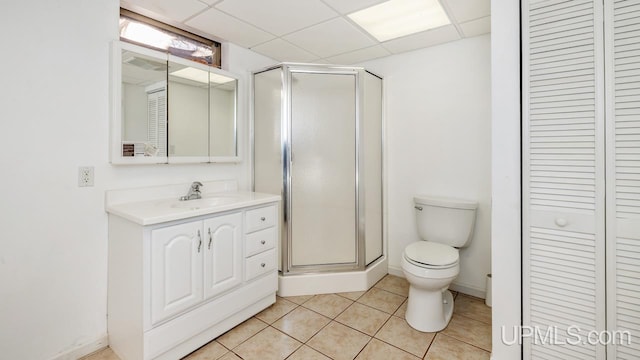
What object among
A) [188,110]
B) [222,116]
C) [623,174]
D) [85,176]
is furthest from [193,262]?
[623,174]

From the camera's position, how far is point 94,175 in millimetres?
1610

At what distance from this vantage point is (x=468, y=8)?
1824 millimetres

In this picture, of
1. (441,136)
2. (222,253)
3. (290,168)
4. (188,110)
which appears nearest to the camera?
(222,253)

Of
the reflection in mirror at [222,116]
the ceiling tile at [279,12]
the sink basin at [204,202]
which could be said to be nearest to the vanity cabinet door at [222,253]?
the sink basin at [204,202]

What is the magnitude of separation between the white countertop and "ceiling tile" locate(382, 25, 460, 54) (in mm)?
1700

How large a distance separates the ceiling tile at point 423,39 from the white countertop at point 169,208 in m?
1.70

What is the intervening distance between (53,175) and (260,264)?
1301 millimetres

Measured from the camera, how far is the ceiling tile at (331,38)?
2100 mm

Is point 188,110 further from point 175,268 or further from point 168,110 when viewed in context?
point 175,268

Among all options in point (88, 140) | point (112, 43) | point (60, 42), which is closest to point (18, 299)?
point (88, 140)

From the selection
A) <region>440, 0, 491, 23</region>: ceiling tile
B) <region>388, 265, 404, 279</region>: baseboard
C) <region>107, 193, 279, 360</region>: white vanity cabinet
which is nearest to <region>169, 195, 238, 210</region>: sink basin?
<region>107, 193, 279, 360</region>: white vanity cabinet

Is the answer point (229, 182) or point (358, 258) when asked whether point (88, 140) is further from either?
point (358, 258)

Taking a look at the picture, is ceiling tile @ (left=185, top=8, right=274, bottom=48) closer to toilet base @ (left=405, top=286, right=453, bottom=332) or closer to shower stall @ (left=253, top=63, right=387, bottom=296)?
shower stall @ (left=253, top=63, right=387, bottom=296)

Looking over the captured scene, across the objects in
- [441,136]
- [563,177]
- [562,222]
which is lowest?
[562,222]
